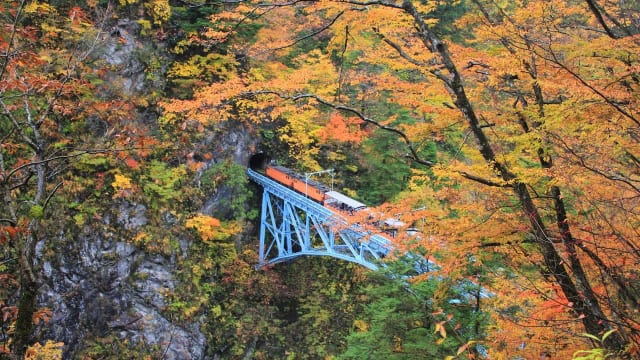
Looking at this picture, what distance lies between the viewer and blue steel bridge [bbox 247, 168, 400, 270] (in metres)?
13.2

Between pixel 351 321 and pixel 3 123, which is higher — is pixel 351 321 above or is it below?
below

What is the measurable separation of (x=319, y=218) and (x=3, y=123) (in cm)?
972

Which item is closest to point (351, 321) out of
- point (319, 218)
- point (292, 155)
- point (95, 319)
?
point (319, 218)

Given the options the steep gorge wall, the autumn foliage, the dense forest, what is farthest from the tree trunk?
the steep gorge wall

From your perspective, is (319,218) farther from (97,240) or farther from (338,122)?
(97,240)

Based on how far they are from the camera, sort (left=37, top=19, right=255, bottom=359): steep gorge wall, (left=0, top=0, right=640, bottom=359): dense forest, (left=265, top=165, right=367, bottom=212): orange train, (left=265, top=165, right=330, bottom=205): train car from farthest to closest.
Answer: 1. (left=265, top=165, right=330, bottom=205): train car
2. (left=265, top=165, right=367, bottom=212): orange train
3. (left=37, top=19, right=255, bottom=359): steep gorge wall
4. (left=0, top=0, right=640, bottom=359): dense forest

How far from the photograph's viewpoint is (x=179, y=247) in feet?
50.2

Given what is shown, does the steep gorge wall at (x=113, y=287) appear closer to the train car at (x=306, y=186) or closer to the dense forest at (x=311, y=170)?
the dense forest at (x=311, y=170)

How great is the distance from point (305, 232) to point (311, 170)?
4236 mm

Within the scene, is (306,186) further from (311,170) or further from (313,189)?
(311,170)

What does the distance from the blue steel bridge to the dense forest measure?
74 cm

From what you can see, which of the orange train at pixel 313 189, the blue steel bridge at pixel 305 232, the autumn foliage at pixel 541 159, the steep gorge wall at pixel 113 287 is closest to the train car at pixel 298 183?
the orange train at pixel 313 189

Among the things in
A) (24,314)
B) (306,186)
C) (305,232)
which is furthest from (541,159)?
(305,232)

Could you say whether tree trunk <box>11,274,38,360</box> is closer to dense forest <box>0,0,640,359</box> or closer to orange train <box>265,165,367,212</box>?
dense forest <box>0,0,640,359</box>
